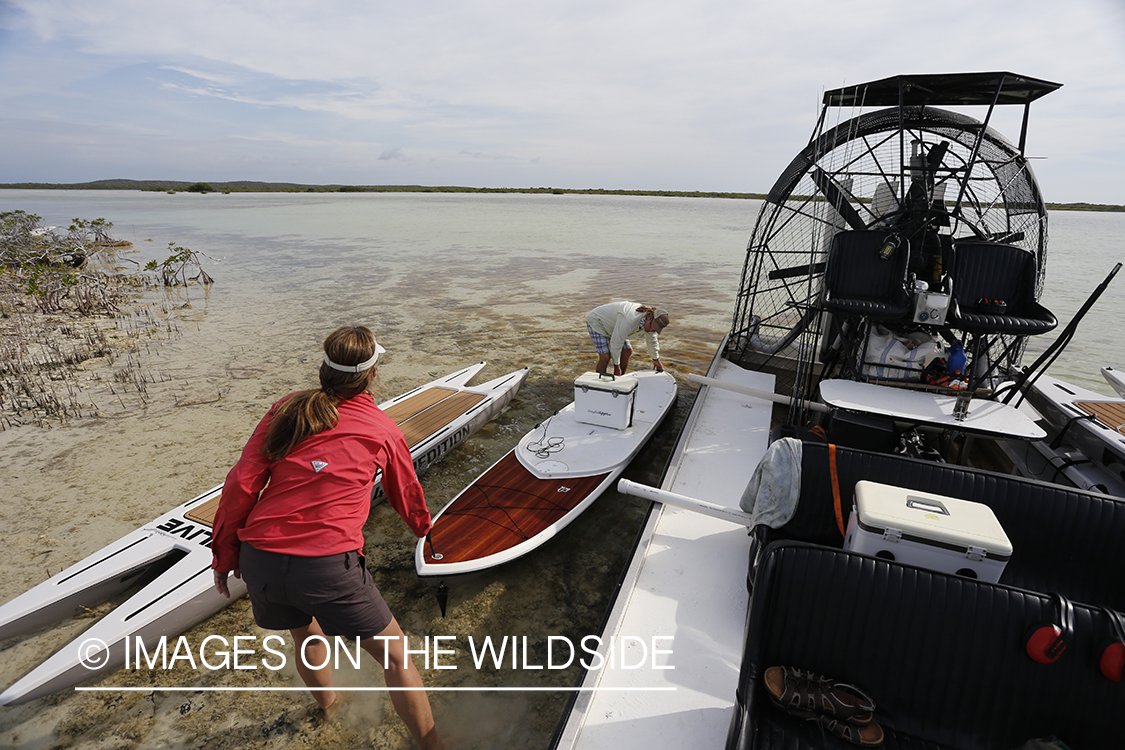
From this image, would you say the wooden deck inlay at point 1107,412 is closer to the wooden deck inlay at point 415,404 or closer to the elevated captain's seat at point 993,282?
the elevated captain's seat at point 993,282

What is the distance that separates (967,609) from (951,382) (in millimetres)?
3320

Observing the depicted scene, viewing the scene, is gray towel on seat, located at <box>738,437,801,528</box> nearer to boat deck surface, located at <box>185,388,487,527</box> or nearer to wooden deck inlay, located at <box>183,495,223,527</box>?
boat deck surface, located at <box>185,388,487,527</box>

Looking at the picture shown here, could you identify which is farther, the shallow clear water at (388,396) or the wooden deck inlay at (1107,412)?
the wooden deck inlay at (1107,412)

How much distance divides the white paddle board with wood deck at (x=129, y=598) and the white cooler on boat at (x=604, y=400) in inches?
129

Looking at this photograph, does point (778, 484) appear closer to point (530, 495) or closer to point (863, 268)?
point (530, 495)

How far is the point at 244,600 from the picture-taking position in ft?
12.0

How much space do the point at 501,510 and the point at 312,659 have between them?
1788 mm

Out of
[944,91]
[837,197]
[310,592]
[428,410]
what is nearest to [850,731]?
[310,592]

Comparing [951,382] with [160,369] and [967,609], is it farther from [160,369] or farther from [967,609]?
[160,369]

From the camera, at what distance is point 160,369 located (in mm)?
7961

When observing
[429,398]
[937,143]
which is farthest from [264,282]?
[937,143]

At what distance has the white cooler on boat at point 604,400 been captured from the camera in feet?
16.8

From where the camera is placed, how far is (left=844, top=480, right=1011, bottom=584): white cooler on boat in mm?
2041

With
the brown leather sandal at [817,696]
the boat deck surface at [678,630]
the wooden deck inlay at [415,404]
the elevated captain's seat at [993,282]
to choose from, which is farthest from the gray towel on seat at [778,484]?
the wooden deck inlay at [415,404]
